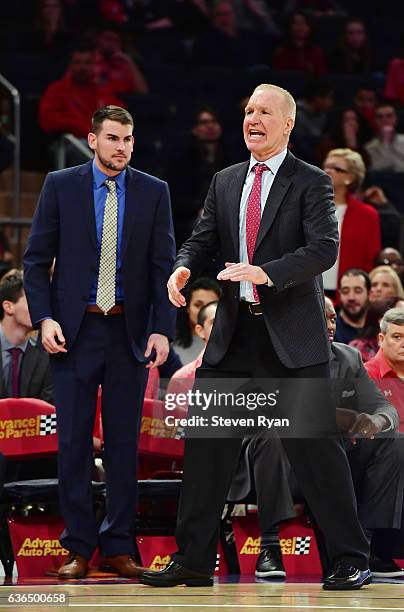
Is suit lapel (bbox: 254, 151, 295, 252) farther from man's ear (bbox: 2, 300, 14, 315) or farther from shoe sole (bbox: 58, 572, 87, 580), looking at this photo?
man's ear (bbox: 2, 300, 14, 315)

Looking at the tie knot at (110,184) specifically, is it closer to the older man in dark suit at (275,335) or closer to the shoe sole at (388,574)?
the older man in dark suit at (275,335)

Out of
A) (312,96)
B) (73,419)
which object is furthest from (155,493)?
(312,96)

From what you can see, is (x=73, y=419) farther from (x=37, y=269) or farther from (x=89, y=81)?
(x=89, y=81)

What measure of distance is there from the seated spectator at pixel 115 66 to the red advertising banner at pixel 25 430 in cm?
546

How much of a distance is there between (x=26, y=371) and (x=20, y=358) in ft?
0.27

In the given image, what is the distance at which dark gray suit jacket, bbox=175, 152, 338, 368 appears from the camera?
455 cm

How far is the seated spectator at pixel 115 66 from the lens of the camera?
10609mm

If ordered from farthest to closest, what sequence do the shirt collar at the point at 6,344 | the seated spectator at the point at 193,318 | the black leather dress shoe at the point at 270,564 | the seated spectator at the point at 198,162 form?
1. the seated spectator at the point at 198,162
2. the seated spectator at the point at 193,318
3. the shirt collar at the point at 6,344
4. the black leather dress shoe at the point at 270,564

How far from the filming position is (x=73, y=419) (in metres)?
4.98

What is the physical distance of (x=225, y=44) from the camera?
11.8 meters

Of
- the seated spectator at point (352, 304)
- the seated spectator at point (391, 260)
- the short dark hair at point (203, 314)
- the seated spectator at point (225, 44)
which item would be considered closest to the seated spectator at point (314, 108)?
the seated spectator at point (225, 44)

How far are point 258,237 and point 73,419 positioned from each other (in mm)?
1002

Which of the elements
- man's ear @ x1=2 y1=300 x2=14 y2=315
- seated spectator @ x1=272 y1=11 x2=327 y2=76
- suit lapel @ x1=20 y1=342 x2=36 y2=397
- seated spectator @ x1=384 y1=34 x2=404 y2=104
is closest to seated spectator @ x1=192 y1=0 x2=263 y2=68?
seated spectator @ x1=272 y1=11 x2=327 y2=76

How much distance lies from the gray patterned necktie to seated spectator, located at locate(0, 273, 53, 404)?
1.11 m
